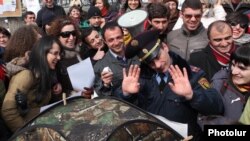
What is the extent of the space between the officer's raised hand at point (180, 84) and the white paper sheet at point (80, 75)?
121 cm

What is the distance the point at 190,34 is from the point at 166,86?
1680mm

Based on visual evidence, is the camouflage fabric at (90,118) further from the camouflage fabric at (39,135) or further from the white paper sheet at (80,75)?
the white paper sheet at (80,75)

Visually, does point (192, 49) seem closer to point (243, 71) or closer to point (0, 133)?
point (243, 71)

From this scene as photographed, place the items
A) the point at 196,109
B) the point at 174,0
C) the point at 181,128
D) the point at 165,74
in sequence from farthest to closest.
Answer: the point at 174,0 < the point at 165,74 < the point at 196,109 < the point at 181,128

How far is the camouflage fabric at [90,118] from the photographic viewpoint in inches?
73.3

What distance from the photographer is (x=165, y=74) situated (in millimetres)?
2648

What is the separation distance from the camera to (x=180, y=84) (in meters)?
2.36

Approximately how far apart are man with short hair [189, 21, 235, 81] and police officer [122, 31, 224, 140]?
100 centimetres

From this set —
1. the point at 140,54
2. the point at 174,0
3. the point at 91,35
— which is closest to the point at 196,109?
the point at 140,54

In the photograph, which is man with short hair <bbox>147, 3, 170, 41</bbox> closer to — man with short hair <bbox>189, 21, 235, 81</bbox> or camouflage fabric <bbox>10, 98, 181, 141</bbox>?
man with short hair <bbox>189, 21, 235, 81</bbox>

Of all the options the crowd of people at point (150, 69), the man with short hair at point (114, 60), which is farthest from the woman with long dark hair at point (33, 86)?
the man with short hair at point (114, 60)

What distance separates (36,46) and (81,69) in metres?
0.45

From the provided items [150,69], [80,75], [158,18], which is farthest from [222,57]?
[80,75]

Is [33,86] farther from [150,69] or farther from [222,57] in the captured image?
[222,57]
